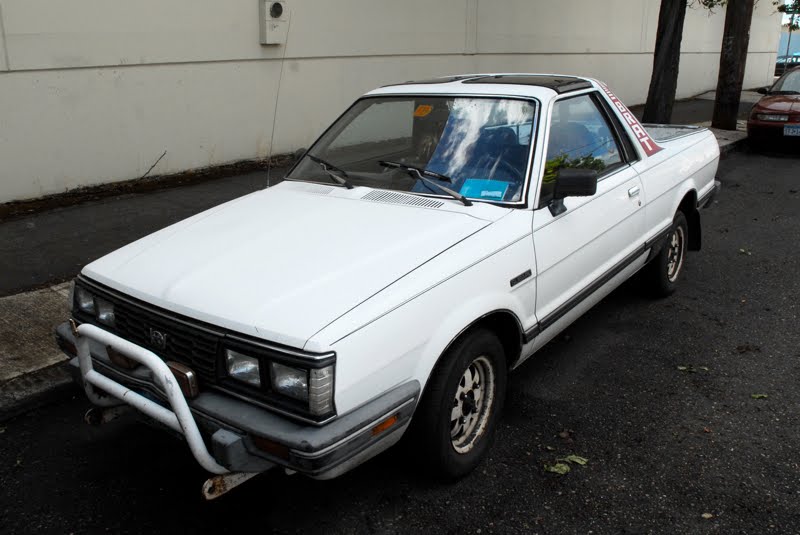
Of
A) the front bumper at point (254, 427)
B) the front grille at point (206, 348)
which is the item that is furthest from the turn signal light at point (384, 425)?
the front grille at point (206, 348)

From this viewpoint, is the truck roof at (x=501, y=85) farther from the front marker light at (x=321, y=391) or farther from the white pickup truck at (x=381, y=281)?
the front marker light at (x=321, y=391)

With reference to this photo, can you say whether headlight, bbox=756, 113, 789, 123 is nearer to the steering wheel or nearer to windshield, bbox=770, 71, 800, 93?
windshield, bbox=770, 71, 800, 93

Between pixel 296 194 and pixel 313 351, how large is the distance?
1.65 meters

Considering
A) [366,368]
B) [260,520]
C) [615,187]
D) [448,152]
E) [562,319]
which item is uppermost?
[448,152]

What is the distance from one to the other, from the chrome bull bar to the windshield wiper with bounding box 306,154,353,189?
1585mm

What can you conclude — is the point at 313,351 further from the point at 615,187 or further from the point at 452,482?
the point at 615,187

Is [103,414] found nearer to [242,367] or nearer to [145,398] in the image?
[145,398]

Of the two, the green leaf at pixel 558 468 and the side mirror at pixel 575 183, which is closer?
the green leaf at pixel 558 468

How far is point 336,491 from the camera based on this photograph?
3256mm

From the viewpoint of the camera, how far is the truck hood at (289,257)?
2.69 meters

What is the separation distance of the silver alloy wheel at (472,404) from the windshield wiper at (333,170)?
4.12 ft

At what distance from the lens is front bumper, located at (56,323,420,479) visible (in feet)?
8.19

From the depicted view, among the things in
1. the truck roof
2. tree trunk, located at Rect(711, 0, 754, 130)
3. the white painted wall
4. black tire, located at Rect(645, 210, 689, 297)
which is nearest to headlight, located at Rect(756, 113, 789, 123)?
tree trunk, located at Rect(711, 0, 754, 130)

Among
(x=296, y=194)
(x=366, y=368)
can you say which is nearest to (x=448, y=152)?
(x=296, y=194)
